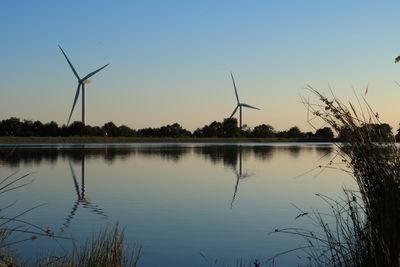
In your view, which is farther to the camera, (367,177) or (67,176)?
(67,176)

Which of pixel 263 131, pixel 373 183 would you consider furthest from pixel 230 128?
pixel 373 183

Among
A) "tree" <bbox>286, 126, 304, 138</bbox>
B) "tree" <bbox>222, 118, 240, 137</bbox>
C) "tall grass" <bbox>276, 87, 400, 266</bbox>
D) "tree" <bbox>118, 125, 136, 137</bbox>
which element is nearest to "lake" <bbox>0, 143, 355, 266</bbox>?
"tall grass" <bbox>276, 87, 400, 266</bbox>

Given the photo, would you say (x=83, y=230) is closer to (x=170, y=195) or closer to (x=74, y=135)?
(x=170, y=195)

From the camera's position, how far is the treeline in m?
147

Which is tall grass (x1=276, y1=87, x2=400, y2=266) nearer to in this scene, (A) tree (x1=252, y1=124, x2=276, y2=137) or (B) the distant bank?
(B) the distant bank

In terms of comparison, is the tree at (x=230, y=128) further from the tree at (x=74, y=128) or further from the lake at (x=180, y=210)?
the lake at (x=180, y=210)

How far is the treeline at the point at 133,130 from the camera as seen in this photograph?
147000 millimetres

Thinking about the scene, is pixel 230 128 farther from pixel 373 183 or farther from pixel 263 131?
pixel 373 183

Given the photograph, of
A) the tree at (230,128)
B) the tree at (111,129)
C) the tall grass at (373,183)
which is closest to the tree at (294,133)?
the tree at (230,128)

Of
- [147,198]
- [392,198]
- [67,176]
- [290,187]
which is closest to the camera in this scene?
[392,198]

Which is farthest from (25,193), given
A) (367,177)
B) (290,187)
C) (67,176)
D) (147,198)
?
(367,177)

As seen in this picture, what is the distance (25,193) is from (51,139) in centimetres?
11479

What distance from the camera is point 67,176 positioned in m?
35.3

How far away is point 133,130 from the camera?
17088cm
